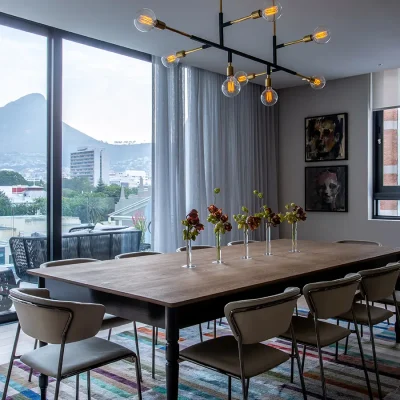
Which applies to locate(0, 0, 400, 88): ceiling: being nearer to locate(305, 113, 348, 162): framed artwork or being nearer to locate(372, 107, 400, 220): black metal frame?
locate(372, 107, 400, 220): black metal frame

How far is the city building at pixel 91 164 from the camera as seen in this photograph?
16.5 ft

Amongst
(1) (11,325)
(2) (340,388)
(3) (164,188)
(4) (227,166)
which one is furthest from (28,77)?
(2) (340,388)

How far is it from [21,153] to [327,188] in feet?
13.6

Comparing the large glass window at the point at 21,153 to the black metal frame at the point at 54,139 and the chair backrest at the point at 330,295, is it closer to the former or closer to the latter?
the black metal frame at the point at 54,139

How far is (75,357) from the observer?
2.34 meters

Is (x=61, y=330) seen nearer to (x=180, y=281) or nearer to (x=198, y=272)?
(x=180, y=281)

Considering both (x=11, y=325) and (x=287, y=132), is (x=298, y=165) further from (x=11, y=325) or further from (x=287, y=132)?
(x=11, y=325)

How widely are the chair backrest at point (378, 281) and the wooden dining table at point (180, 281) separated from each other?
22cm

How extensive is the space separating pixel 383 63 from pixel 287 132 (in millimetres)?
1799

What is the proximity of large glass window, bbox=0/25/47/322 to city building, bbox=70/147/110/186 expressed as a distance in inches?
13.4

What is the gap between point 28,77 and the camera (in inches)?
183

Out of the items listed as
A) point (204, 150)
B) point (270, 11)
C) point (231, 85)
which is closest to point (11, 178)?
point (231, 85)

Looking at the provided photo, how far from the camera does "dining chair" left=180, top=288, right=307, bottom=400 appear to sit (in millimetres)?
2162

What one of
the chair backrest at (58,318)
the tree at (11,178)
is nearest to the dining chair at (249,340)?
the chair backrest at (58,318)
